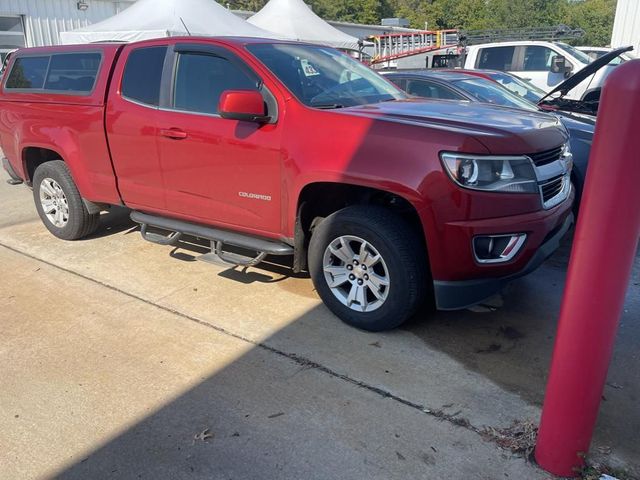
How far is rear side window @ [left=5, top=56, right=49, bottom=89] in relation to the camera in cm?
568

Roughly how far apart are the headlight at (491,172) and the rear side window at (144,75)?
254cm

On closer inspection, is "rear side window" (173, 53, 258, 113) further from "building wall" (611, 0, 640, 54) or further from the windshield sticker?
"building wall" (611, 0, 640, 54)

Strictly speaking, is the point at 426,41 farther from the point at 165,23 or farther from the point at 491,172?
the point at 491,172

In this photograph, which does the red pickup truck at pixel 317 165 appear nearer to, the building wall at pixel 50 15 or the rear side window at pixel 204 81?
the rear side window at pixel 204 81

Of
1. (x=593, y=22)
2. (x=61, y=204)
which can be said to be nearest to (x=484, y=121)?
(x=61, y=204)

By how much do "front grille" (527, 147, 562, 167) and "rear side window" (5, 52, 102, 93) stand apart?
12.2 feet

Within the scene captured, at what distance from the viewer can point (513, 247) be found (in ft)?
11.1

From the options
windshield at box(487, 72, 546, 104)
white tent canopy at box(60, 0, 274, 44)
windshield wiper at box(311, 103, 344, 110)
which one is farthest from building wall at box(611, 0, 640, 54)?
windshield wiper at box(311, 103, 344, 110)

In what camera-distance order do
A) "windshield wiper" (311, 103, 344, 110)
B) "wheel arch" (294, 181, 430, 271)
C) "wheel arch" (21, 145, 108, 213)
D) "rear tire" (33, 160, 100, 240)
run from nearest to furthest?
"wheel arch" (294, 181, 430, 271) → "windshield wiper" (311, 103, 344, 110) → "wheel arch" (21, 145, 108, 213) → "rear tire" (33, 160, 100, 240)

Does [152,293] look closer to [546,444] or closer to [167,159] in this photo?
[167,159]

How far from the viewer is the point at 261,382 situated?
3311 millimetres

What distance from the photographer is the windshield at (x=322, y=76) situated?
13.5 ft

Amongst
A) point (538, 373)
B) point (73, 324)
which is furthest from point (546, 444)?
point (73, 324)

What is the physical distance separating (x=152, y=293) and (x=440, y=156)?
8.36ft
